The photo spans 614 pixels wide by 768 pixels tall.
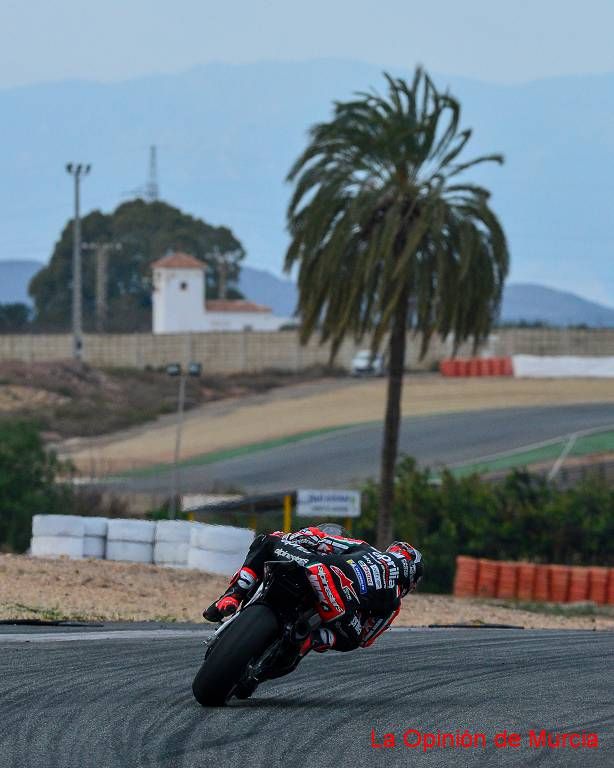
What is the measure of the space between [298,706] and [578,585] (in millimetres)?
23736

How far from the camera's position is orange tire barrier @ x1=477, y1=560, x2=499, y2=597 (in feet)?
107

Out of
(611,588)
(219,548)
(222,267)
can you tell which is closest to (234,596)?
(219,548)

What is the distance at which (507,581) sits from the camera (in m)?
32.6

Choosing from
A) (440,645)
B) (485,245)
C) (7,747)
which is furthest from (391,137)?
(7,747)

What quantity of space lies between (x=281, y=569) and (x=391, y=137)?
22071 mm

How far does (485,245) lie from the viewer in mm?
31641

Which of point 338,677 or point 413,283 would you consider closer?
point 338,677

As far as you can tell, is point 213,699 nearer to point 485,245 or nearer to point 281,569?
point 281,569

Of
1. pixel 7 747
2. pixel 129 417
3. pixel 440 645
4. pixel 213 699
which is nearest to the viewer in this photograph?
pixel 7 747

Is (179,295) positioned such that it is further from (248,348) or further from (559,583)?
(559,583)

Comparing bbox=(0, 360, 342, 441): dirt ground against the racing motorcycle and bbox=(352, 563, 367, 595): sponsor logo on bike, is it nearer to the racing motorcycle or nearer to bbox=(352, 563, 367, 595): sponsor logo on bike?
bbox=(352, 563, 367, 595): sponsor logo on bike

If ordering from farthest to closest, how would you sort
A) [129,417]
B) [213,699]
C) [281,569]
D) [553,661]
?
[129,417] < [553,661] < [281,569] < [213,699]

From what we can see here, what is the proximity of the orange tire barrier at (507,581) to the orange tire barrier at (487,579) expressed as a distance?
0.29 feet

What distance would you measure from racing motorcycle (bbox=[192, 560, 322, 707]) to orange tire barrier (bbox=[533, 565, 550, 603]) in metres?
23.3
